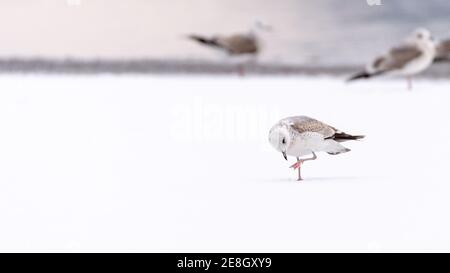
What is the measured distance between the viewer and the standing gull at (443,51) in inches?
259

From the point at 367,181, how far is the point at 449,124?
4.30 ft

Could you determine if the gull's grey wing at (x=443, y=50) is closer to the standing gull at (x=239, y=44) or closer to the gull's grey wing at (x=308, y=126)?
the standing gull at (x=239, y=44)

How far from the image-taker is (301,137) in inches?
121

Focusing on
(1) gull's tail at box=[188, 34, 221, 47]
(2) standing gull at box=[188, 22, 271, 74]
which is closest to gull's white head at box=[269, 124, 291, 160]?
(1) gull's tail at box=[188, 34, 221, 47]

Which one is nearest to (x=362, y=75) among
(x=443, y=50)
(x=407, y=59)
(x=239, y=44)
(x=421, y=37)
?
(x=407, y=59)

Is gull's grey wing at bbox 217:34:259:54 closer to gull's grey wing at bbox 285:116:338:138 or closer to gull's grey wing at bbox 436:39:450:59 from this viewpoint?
gull's grey wing at bbox 436:39:450:59

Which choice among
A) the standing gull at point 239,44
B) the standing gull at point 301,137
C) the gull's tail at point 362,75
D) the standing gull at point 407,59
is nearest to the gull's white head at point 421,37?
the standing gull at point 407,59

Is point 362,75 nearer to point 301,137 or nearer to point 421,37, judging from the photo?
point 421,37

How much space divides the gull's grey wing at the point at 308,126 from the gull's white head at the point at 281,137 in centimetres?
6

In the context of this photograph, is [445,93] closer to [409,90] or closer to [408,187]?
[409,90]

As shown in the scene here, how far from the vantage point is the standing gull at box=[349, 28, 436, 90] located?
6.05 metres

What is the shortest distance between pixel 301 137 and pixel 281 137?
94 millimetres

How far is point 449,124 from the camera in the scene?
4.22 meters

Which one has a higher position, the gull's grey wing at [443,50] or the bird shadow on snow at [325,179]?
the gull's grey wing at [443,50]
